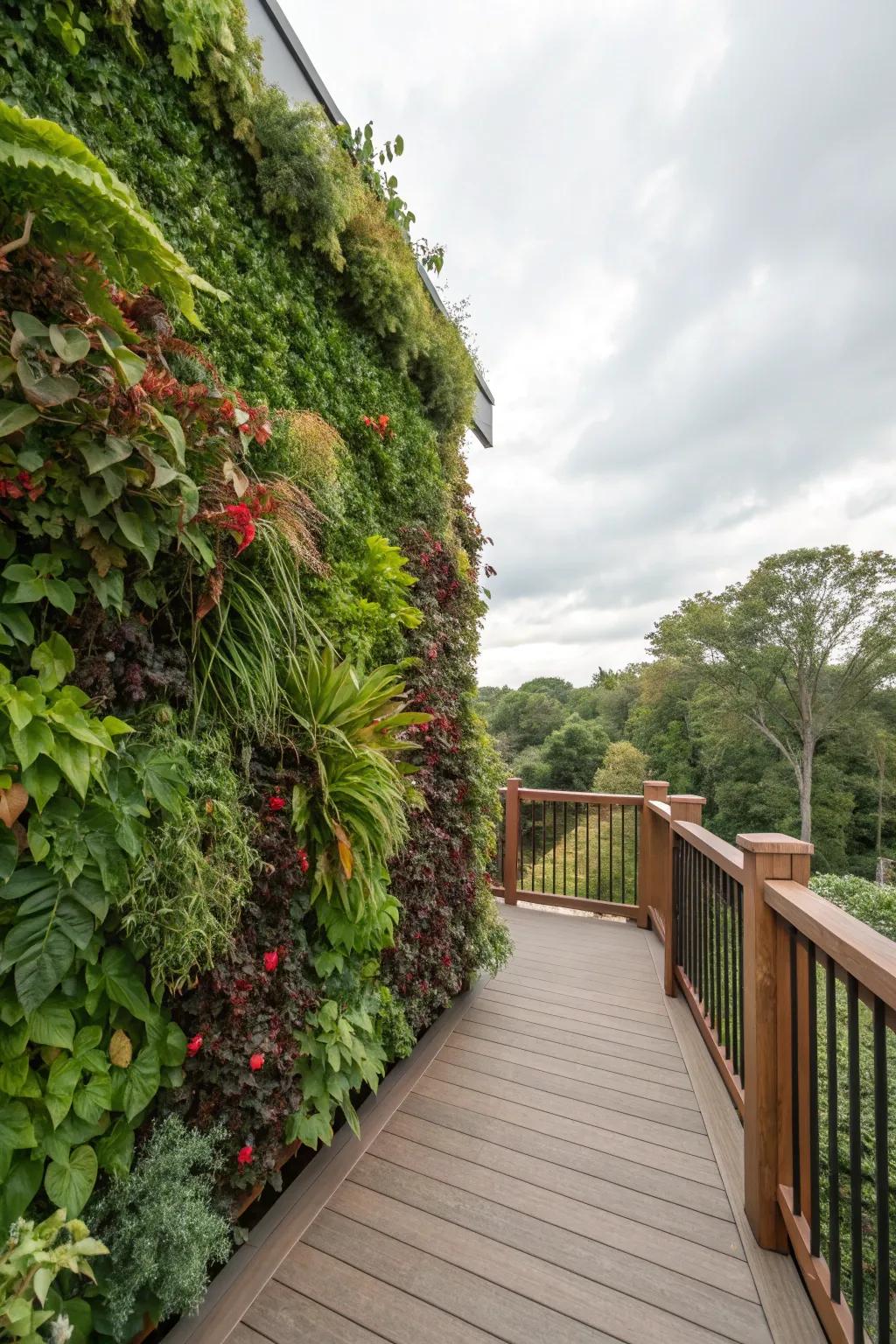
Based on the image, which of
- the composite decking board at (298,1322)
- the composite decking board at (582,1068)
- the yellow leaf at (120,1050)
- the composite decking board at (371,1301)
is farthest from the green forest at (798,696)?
the yellow leaf at (120,1050)

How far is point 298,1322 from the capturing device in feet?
4.49

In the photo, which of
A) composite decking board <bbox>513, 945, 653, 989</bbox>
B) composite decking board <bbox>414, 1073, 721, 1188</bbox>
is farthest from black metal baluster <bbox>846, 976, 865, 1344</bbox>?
composite decking board <bbox>513, 945, 653, 989</bbox>

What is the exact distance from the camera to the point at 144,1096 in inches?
48.5

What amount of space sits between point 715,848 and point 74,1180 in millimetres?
2163

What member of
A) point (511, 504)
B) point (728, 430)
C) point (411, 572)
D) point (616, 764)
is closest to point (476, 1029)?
point (411, 572)

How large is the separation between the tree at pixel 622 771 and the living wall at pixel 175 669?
63.9ft

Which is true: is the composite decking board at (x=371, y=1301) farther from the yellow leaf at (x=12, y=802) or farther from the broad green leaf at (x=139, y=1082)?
the yellow leaf at (x=12, y=802)

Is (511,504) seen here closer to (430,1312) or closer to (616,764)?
(430,1312)

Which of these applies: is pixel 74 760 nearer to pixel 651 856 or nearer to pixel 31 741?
pixel 31 741

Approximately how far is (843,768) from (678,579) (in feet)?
27.1

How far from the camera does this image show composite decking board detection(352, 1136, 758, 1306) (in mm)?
1475

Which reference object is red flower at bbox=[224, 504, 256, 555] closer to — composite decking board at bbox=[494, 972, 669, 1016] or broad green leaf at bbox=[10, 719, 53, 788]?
broad green leaf at bbox=[10, 719, 53, 788]

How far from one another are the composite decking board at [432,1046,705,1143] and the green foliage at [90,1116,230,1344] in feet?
4.55

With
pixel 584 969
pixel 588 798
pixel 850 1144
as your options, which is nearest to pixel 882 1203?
pixel 850 1144
